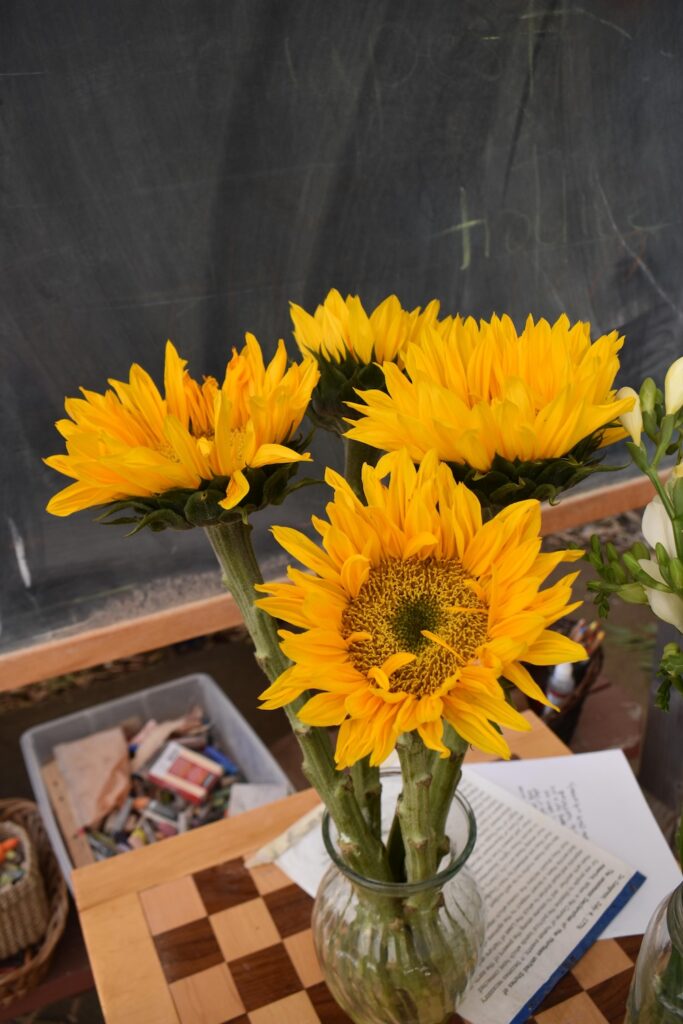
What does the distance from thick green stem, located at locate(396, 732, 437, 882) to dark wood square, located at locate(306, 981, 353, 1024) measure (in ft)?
0.62

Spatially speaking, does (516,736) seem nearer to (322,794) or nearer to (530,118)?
(322,794)

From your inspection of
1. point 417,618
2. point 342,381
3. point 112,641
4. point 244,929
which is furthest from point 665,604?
point 112,641

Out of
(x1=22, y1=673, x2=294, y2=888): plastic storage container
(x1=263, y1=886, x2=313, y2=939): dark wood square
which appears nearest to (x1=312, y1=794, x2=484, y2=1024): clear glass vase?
(x1=263, y1=886, x2=313, y2=939): dark wood square

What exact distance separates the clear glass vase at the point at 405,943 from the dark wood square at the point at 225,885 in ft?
0.53

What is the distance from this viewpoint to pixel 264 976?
693mm

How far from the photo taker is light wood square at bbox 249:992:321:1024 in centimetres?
66

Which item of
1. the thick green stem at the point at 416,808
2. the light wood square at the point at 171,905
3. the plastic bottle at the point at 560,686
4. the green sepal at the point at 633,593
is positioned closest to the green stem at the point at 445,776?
the thick green stem at the point at 416,808

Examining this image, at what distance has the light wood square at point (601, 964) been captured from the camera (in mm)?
671

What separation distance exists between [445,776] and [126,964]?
1.22 feet

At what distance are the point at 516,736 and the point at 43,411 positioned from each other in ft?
1.82

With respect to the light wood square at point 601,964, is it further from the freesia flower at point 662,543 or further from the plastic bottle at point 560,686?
the plastic bottle at point 560,686

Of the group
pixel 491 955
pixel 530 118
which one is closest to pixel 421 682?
pixel 491 955

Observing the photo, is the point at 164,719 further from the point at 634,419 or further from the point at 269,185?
the point at 634,419

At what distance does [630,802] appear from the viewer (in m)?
0.83
